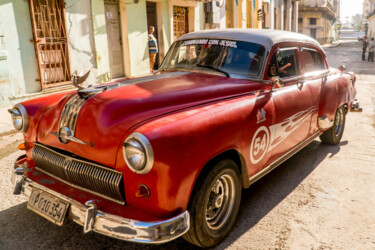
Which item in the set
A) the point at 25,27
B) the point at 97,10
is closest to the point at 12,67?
the point at 25,27

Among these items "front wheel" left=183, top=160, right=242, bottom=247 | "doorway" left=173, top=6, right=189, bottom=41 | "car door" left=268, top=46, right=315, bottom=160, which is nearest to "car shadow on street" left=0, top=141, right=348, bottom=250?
"front wheel" left=183, top=160, right=242, bottom=247

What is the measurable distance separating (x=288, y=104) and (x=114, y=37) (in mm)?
9052

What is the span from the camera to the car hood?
2523 millimetres

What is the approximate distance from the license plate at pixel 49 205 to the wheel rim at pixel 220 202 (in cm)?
105

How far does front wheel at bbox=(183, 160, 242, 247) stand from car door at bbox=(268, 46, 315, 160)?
2.40 ft

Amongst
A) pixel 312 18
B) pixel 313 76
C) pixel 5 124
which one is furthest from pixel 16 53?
pixel 312 18

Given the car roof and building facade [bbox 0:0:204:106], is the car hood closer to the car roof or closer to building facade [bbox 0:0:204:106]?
the car roof

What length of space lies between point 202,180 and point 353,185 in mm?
2358

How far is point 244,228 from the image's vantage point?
123 inches

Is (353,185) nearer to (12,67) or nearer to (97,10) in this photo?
(12,67)

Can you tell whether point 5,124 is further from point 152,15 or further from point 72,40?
point 152,15

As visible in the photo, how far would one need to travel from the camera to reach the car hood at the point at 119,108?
2523 millimetres

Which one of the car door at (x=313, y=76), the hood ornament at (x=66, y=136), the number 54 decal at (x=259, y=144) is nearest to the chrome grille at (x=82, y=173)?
the hood ornament at (x=66, y=136)

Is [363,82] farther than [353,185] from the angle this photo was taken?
Yes
